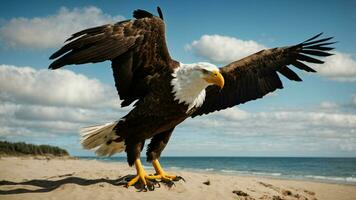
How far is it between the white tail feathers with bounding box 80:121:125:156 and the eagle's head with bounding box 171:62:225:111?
1.07m

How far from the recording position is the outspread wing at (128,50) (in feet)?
14.1

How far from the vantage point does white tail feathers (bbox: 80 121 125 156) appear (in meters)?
5.06

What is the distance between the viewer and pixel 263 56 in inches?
236

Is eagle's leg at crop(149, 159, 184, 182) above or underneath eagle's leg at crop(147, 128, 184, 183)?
underneath

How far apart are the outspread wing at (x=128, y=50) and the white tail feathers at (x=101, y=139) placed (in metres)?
0.58

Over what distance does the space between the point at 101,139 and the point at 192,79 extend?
1655 mm

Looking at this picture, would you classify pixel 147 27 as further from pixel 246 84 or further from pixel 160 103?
pixel 246 84

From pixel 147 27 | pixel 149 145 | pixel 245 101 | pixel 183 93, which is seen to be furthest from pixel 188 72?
pixel 245 101

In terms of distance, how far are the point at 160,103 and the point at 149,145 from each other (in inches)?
36.9

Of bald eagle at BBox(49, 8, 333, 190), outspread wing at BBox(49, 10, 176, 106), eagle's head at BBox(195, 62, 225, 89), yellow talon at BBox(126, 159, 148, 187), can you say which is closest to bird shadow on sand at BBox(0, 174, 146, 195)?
yellow talon at BBox(126, 159, 148, 187)

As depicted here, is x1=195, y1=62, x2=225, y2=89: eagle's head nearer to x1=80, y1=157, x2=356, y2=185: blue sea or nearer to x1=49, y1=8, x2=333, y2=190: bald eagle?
x1=49, y1=8, x2=333, y2=190: bald eagle

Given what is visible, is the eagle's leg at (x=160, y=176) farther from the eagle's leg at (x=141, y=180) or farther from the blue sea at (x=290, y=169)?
→ the blue sea at (x=290, y=169)

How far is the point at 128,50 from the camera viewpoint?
4.59 metres

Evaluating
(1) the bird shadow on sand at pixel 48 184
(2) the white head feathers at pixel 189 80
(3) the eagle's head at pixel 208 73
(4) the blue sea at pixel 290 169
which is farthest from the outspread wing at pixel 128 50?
(4) the blue sea at pixel 290 169
